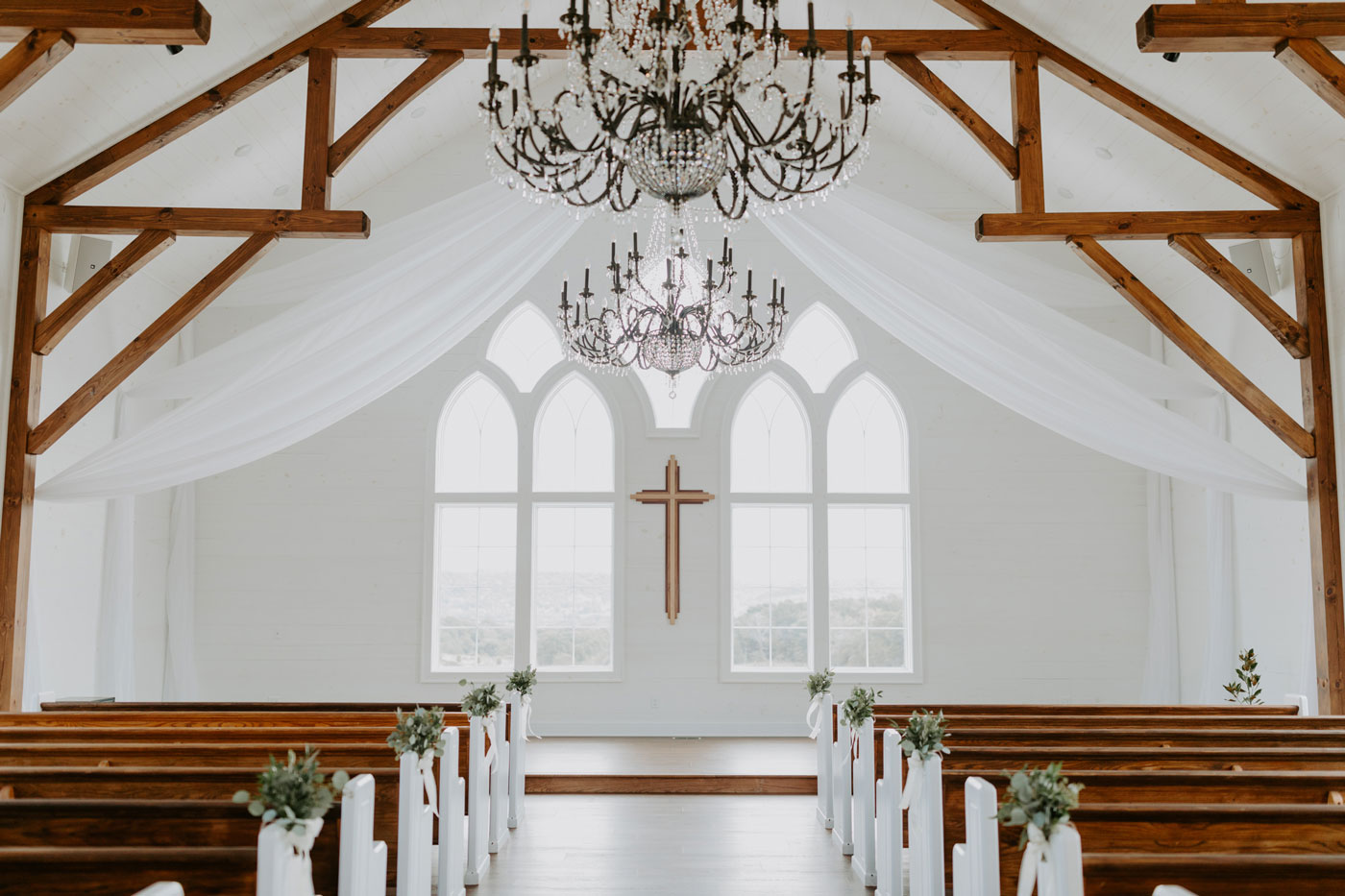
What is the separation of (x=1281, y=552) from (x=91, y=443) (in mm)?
7687

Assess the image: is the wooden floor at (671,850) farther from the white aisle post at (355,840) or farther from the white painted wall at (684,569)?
the white painted wall at (684,569)

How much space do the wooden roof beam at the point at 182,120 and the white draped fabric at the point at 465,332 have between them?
100 centimetres

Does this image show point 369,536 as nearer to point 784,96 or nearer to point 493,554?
point 493,554

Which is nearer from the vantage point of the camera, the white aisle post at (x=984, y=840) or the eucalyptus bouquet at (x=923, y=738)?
the white aisle post at (x=984, y=840)

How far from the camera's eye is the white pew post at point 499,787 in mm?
4996

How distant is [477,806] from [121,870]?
221cm

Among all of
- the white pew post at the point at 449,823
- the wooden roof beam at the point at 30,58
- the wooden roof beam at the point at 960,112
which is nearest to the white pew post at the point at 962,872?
the white pew post at the point at 449,823

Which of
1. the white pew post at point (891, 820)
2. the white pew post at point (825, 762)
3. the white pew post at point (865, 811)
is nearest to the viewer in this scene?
the white pew post at point (891, 820)

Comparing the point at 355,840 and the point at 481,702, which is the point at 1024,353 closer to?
the point at 481,702

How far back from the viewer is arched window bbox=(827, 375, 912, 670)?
8.52 metres

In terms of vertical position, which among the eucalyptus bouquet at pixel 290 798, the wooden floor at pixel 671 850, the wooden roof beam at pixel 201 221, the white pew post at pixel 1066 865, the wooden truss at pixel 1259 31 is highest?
the wooden truss at pixel 1259 31

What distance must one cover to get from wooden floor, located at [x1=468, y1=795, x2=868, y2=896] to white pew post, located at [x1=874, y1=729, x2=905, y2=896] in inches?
9.5

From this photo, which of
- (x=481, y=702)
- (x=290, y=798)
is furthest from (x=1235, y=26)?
(x=290, y=798)

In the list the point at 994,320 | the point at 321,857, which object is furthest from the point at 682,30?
the point at 994,320
